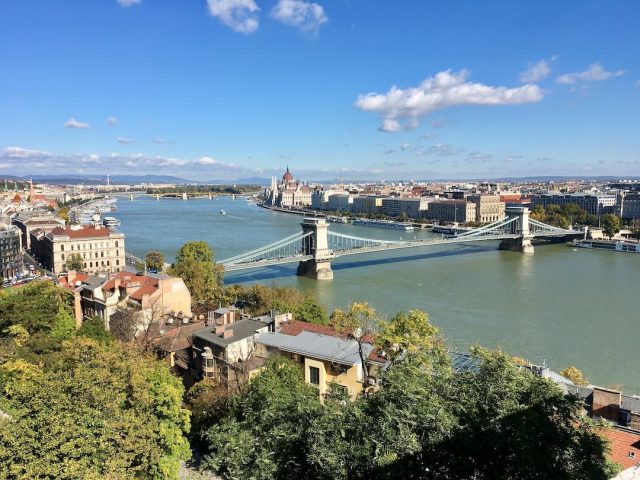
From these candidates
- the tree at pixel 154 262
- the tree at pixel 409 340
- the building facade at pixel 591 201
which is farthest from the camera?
the building facade at pixel 591 201

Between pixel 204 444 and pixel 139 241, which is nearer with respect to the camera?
pixel 204 444

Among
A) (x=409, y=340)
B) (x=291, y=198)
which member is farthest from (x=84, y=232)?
(x=291, y=198)

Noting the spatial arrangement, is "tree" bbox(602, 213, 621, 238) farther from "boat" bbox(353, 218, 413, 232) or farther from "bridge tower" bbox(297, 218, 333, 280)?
"bridge tower" bbox(297, 218, 333, 280)

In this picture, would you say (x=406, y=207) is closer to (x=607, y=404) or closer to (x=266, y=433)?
(x=607, y=404)

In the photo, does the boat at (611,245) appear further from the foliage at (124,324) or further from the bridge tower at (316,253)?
the foliage at (124,324)

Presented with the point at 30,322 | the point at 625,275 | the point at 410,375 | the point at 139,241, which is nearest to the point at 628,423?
the point at 410,375

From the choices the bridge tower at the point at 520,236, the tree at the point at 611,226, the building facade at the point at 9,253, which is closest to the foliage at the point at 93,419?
the building facade at the point at 9,253

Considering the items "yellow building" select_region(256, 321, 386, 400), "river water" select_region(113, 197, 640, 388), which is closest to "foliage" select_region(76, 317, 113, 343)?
"yellow building" select_region(256, 321, 386, 400)

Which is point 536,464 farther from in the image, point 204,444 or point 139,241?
point 139,241
